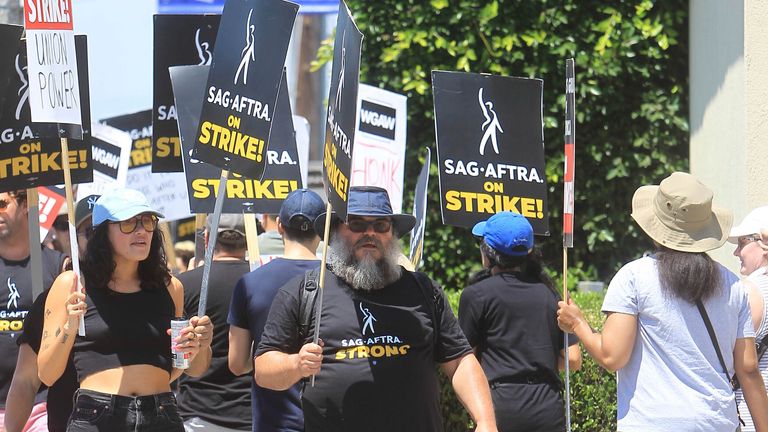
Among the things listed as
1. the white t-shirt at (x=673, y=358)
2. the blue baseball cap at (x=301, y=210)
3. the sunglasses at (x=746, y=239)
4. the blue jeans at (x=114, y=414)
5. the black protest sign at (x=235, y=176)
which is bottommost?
the blue jeans at (x=114, y=414)

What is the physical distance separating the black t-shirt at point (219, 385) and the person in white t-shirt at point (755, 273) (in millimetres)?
2394

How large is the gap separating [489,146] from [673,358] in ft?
7.59

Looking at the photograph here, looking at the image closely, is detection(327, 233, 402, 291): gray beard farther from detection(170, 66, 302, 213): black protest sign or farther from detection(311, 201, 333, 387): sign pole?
detection(170, 66, 302, 213): black protest sign

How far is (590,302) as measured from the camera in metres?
8.70

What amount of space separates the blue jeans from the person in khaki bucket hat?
5.99 ft

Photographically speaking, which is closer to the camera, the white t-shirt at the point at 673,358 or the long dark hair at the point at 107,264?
the white t-shirt at the point at 673,358

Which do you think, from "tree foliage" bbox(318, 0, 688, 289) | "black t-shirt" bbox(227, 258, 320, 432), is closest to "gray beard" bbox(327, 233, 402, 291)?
"black t-shirt" bbox(227, 258, 320, 432)

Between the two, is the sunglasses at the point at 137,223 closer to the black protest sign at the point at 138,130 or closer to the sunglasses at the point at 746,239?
the sunglasses at the point at 746,239

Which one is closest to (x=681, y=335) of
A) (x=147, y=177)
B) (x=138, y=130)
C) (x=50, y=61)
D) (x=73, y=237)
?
(x=73, y=237)

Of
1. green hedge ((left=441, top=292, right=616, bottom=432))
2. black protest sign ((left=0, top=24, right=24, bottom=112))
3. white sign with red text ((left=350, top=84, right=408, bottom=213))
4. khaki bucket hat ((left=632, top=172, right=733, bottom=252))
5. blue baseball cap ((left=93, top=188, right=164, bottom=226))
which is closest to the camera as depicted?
khaki bucket hat ((left=632, top=172, right=733, bottom=252))

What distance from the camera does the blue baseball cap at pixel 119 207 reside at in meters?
5.11

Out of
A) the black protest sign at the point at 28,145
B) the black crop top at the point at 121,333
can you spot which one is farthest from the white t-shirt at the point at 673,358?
the black protest sign at the point at 28,145

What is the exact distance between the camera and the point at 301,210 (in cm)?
567

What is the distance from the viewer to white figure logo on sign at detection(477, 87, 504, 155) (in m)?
→ 6.85
